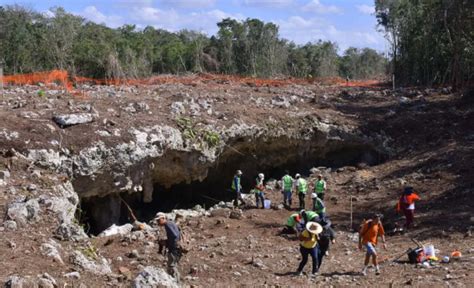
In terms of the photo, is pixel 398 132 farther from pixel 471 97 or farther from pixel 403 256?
pixel 403 256

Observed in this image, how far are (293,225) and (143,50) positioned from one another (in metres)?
Answer: 28.1

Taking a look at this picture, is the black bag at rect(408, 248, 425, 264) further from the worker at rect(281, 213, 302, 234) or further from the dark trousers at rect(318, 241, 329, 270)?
the worker at rect(281, 213, 302, 234)

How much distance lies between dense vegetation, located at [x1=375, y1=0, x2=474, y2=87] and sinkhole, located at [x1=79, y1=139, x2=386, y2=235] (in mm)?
9282

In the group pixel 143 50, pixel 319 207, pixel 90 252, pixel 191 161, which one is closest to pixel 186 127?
pixel 191 161

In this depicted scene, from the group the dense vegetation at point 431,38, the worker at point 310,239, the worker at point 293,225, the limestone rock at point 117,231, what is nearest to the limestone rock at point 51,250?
the limestone rock at point 117,231

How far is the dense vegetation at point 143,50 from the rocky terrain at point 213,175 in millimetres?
12135

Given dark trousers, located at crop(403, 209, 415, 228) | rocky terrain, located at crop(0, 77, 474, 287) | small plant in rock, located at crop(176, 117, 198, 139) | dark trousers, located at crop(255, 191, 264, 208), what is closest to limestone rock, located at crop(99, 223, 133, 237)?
rocky terrain, located at crop(0, 77, 474, 287)

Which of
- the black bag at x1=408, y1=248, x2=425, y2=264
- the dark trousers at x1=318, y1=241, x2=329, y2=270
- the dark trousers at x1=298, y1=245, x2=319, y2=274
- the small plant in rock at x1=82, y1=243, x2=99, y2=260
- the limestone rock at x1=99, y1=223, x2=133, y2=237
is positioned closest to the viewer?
the small plant in rock at x1=82, y1=243, x2=99, y2=260

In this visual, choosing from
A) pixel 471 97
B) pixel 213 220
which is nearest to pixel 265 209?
pixel 213 220

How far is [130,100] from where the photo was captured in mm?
18156

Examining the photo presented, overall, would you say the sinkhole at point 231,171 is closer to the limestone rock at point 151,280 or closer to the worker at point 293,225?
the worker at point 293,225

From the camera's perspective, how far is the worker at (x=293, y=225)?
14.1 meters

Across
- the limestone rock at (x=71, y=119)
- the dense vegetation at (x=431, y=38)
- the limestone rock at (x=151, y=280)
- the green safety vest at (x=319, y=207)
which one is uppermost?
the dense vegetation at (x=431, y=38)

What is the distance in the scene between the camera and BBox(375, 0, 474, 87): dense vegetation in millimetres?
28766
